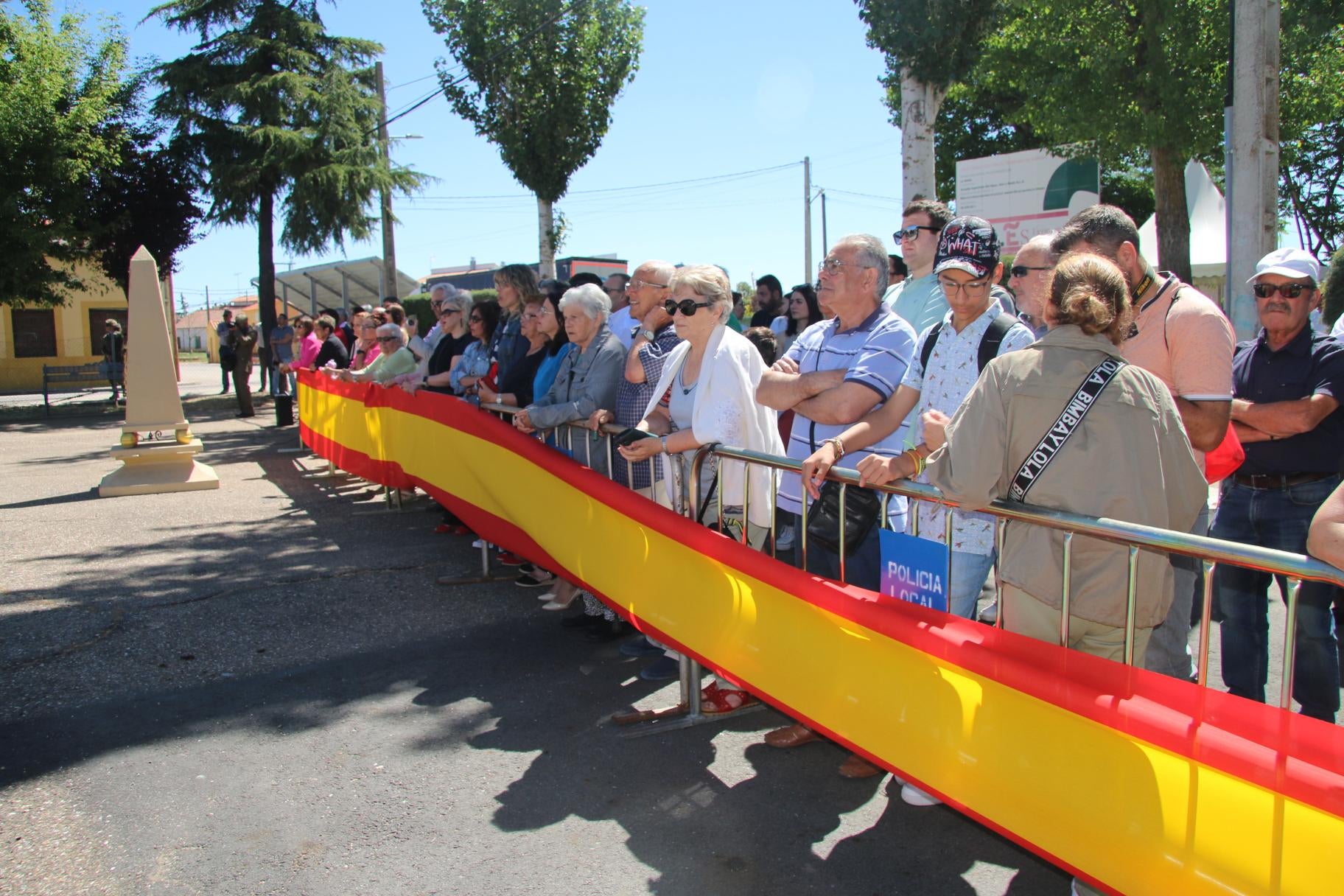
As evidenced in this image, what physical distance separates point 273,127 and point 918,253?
68.0 feet

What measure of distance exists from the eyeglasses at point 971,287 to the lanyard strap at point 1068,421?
95 cm

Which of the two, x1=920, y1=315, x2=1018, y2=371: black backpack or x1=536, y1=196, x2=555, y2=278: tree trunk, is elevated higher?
x1=536, y1=196, x2=555, y2=278: tree trunk

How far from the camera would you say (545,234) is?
18.7m

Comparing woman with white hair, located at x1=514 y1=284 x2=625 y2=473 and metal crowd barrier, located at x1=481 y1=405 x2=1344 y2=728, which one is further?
woman with white hair, located at x1=514 y1=284 x2=625 y2=473

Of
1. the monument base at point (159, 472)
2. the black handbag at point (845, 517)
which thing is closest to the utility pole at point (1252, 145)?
the black handbag at point (845, 517)

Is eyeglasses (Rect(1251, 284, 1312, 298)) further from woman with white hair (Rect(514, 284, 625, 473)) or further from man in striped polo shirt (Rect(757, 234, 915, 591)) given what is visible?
woman with white hair (Rect(514, 284, 625, 473))

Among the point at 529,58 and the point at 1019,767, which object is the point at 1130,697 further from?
the point at 529,58

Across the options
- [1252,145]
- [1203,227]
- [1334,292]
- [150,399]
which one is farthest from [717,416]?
[1203,227]

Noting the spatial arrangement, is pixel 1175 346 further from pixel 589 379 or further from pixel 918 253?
pixel 589 379

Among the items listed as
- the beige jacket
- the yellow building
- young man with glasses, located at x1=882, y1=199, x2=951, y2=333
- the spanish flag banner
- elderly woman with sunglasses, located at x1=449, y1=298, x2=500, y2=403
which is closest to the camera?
the spanish flag banner

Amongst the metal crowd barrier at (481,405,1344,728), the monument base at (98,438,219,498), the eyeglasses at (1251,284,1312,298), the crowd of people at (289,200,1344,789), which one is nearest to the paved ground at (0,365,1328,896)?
the crowd of people at (289,200,1344,789)

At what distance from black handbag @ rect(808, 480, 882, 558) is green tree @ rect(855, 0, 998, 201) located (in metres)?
6.51

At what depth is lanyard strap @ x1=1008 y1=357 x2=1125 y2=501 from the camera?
8.52 feet

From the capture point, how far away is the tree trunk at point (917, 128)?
9.52 meters
